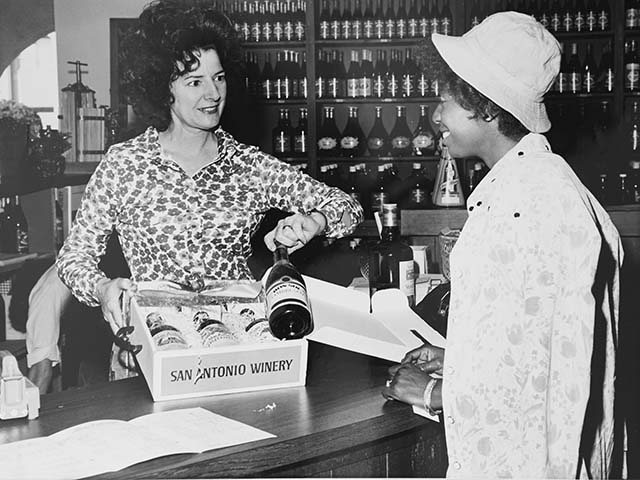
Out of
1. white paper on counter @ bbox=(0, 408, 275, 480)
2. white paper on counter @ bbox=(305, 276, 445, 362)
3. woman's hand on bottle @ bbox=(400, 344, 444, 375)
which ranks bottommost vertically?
white paper on counter @ bbox=(0, 408, 275, 480)

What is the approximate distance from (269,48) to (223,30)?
197cm

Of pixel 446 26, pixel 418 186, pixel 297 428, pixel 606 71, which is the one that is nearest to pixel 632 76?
pixel 606 71

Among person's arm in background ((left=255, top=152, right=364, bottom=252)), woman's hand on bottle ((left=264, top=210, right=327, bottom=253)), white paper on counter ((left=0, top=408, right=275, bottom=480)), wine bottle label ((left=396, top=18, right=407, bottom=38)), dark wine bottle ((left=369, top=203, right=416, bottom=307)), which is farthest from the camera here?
wine bottle label ((left=396, top=18, right=407, bottom=38))

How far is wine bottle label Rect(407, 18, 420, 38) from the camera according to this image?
367cm

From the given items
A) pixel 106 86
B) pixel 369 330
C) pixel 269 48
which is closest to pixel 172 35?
pixel 369 330

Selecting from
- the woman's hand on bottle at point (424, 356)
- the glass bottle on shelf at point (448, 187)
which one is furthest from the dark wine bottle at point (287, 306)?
the glass bottle on shelf at point (448, 187)

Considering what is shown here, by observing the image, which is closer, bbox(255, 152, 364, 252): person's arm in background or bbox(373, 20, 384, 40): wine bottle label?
bbox(255, 152, 364, 252): person's arm in background

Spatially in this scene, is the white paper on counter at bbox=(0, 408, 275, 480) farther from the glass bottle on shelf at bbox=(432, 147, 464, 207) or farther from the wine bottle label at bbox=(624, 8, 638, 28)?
the wine bottle label at bbox=(624, 8, 638, 28)

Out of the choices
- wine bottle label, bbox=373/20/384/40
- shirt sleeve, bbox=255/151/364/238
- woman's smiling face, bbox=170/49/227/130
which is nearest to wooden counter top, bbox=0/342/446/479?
shirt sleeve, bbox=255/151/364/238

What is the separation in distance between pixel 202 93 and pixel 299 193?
0.32m

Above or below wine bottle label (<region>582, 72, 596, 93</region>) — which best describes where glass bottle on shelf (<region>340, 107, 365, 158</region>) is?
below

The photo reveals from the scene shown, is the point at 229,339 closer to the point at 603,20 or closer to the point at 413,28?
the point at 413,28

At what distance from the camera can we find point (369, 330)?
1356 millimetres

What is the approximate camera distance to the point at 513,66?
1.09 metres
